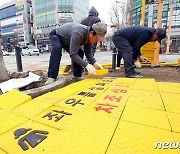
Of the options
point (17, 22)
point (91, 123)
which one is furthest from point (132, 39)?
point (17, 22)

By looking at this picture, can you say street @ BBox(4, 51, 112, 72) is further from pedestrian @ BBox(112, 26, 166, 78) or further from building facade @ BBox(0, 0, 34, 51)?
building facade @ BBox(0, 0, 34, 51)

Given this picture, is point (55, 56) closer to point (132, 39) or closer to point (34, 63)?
point (132, 39)

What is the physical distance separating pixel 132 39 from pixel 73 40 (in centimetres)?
180

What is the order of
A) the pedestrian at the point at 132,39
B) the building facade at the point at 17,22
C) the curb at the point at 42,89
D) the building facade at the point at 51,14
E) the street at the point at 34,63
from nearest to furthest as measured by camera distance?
the curb at the point at 42,89 < the pedestrian at the point at 132,39 < the street at the point at 34,63 < the building facade at the point at 51,14 < the building facade at the point at 17,22

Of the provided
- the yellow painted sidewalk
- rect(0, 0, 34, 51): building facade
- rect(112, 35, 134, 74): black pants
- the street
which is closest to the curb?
the yellow painted sidewalk

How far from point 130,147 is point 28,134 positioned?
77cm

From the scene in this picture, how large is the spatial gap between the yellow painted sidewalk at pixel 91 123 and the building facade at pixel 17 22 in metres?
50.5

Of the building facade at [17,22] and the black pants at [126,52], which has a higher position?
the building facade at [17,22]

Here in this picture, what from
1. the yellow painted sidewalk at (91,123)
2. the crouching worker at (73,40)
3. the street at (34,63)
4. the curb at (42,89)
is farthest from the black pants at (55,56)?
the street at (34,63)

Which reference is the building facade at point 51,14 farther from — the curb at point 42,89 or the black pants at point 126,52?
the curb at point 42,89

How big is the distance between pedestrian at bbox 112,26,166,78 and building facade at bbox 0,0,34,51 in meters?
49.0

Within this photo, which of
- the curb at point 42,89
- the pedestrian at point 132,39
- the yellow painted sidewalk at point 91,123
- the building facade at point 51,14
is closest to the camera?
the yellow painted sidewalk at point 91,123

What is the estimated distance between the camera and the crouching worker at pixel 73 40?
8.61ft

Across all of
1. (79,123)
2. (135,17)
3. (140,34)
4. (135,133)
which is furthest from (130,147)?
(135,17)
